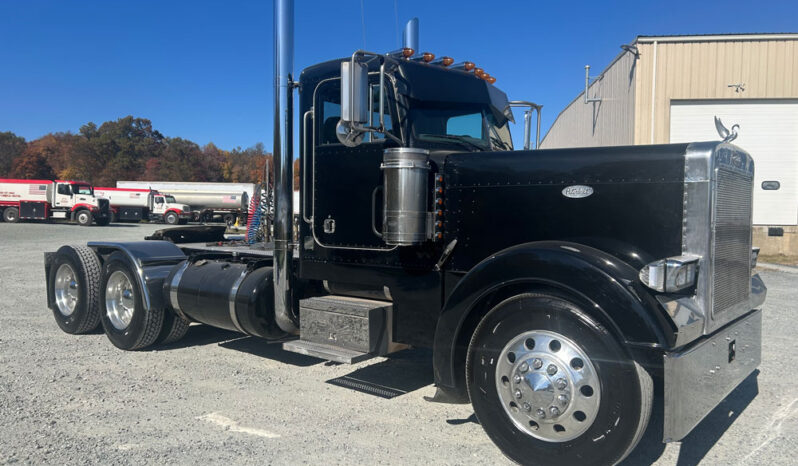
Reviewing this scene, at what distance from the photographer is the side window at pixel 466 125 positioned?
461cm

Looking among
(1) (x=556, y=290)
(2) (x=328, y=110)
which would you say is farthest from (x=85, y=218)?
(1) (x=556, y=290)

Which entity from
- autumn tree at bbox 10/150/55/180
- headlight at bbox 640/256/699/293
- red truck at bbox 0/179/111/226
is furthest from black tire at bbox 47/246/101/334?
autumn tree at bbox 10/150/55/180

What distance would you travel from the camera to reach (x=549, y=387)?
3275 mm

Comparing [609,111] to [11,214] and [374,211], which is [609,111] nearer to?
[374,211]

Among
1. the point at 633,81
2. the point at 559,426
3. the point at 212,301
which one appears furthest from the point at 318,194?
the point at 633,81

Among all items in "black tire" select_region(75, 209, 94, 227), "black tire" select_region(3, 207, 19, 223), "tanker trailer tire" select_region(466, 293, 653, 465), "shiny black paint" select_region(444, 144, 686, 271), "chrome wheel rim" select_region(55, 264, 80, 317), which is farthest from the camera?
"black tire" select_region(3, 207, 19, 223)

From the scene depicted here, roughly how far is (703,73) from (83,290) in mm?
17392

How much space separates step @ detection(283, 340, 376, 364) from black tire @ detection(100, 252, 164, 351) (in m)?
2.20

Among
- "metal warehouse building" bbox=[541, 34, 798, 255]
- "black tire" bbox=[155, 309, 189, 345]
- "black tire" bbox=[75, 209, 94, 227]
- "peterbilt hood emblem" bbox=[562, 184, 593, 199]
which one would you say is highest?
"metal warehouse building" bbox=[541, 34, 798, 255]

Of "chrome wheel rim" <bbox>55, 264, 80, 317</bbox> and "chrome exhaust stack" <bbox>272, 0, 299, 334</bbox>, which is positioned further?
"chrome wheel rim" <bbox>55, 264, 80, 317</bbox>

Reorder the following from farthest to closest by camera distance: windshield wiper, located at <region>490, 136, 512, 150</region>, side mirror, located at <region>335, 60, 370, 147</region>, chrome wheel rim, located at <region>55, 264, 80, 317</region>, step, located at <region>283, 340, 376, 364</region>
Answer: chrome wheel rim, located at <region>55, 264, 80, 317</region> → windshield wiper, located at <region>490, 136, 512, 150</region> → step, located at <region>283, 340, 376, 364</region> → side mirror, located at <region>335, 60, 370, 147</region>

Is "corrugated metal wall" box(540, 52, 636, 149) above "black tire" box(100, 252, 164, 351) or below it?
above

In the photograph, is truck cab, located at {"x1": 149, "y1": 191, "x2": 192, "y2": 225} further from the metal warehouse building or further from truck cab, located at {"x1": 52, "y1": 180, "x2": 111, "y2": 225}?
the metal warehouse building

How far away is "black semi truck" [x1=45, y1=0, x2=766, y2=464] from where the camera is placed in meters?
3.15
